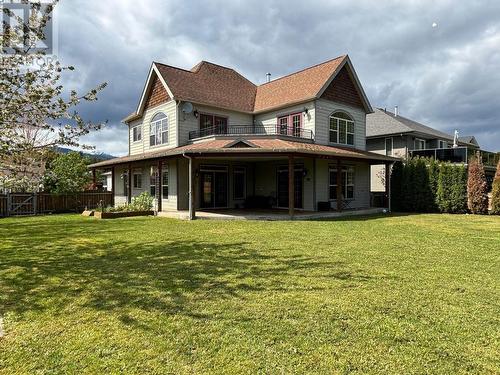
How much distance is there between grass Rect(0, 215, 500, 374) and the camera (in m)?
2.96

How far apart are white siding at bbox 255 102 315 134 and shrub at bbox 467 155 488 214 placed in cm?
885

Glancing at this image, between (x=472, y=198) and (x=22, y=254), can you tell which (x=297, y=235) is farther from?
(x=472, y=198)

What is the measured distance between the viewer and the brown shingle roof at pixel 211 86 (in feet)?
61.3

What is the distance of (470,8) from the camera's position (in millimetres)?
11000

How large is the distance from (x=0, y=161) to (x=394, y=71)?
2078cm

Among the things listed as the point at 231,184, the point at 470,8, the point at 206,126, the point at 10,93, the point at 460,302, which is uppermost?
the point at 470,8

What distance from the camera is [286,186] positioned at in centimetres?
1883

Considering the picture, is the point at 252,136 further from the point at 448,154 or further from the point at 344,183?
the point at 448,154

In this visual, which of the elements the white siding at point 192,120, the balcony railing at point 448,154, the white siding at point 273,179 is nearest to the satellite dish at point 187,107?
the white siding at point 192,120

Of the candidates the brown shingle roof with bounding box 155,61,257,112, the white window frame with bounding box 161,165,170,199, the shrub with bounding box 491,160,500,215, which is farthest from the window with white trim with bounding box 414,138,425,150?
the white window frame with bounding box 161,165,170,199

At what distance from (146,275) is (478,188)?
59.9 feet

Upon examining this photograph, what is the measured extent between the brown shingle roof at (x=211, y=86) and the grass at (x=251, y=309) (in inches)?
495

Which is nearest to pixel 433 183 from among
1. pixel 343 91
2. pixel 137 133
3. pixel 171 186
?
pixel 343 91

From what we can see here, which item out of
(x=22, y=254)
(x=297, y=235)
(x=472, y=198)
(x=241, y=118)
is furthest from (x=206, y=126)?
(x=472, y=198)
